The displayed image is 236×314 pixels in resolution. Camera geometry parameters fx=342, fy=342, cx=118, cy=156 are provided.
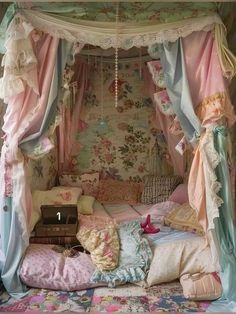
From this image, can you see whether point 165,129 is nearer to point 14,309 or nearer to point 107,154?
point 107,154

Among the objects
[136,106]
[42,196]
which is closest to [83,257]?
[42,196]

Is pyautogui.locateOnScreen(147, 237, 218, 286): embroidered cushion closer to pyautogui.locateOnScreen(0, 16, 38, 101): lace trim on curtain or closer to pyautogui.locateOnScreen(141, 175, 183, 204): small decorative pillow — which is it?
pyautogui.locateOnScreen(141, 175, 183, 204): small decorative pillow

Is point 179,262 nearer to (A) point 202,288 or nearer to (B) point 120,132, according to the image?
(A) point 202,288

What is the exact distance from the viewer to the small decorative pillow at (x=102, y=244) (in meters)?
2.48

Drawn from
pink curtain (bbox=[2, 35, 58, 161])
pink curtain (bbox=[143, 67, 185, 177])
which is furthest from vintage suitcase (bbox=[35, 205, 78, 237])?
pink curtain (bbox=[143, 67, 185, 177])

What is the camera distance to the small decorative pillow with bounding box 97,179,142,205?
3.97 meters

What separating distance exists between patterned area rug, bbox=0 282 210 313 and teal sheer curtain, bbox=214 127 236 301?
9.9 inches

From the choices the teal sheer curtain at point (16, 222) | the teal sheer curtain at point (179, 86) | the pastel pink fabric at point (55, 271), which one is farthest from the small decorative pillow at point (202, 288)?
the teal sheer curtain at point (16, 222)

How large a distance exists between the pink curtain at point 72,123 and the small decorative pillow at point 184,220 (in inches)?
60.7

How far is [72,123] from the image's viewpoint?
3988 millimetres

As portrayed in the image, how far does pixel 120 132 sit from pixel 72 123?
595 millimetres

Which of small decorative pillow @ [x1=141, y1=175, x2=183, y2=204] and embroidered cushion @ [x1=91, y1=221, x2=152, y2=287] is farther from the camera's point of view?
small decorative pillow @ [x1=141, y1=175, x2=183, y2=204]

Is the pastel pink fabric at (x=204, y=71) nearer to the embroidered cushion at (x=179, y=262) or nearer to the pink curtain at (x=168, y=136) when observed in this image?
the embroidered cushion at (x=179, y=262)

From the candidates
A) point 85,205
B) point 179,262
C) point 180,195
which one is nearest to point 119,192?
point 85,205
